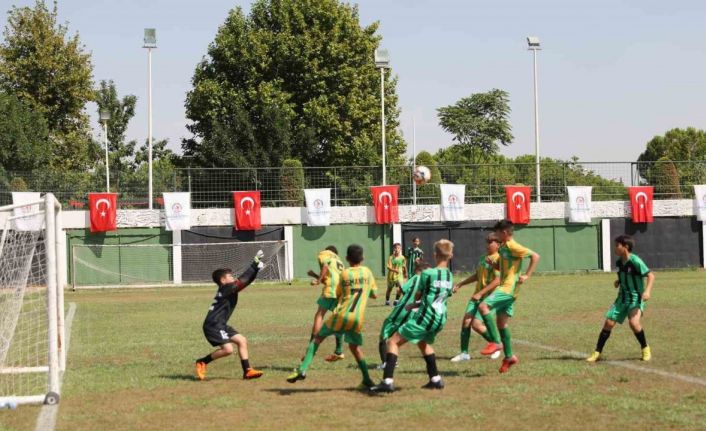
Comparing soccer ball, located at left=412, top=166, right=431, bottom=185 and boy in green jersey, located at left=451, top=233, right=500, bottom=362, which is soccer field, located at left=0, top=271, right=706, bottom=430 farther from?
soccer ball, located at left=412, top=166, right=431, bottom=185

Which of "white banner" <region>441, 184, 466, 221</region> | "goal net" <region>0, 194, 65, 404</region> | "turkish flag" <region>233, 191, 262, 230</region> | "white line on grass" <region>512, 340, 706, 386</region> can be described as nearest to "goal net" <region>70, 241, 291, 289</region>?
"turkish flag" <region>233, 191, 262, 230</region>

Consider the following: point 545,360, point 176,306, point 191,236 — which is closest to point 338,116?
point 191,236

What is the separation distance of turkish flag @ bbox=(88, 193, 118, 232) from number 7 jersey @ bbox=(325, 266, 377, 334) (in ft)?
107

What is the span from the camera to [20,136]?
51.5 meters

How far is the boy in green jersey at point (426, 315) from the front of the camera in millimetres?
10875

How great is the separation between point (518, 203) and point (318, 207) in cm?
981

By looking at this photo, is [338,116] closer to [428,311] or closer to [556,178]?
[556,178]

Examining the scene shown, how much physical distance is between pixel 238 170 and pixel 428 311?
35009 mm

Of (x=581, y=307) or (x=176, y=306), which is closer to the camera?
(x=581, y=307)

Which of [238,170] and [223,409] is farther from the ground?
[238,170]

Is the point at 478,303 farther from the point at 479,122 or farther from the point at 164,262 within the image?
the point at 479,122

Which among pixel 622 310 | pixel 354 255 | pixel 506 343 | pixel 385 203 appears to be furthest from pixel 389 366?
pixel 385 203

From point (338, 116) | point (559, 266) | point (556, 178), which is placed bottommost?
point (559, 266)

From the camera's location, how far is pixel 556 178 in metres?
47.9
